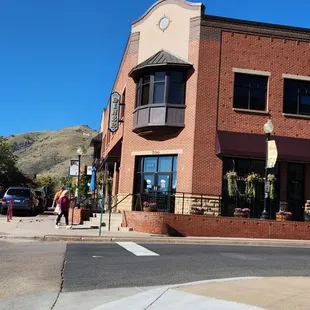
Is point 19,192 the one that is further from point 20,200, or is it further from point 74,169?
point 74,169

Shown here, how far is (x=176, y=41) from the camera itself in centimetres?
2442

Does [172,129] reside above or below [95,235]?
above

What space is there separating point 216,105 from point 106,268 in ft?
48.3

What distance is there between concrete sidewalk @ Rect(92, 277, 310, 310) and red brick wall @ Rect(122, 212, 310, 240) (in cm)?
1035

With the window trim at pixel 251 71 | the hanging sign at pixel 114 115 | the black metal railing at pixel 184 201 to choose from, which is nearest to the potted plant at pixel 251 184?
the black metal railing at pixel 184 201

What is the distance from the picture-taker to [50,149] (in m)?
155

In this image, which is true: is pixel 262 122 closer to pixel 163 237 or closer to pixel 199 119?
pixel 199 119

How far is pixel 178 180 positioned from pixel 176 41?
23.2 feet

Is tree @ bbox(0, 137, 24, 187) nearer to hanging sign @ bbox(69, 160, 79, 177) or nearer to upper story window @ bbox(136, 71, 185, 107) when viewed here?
hanging sign @ bbox(69, 160, 79, 177)

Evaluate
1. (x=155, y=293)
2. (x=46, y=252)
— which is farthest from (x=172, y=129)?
(x=155, y=293)

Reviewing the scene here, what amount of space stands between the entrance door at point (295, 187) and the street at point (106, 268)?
8956 mm

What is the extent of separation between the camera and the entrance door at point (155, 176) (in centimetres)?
2325

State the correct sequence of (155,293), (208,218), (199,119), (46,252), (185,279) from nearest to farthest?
(155,293), (185,279), (46,252), (208,218), (199,119)

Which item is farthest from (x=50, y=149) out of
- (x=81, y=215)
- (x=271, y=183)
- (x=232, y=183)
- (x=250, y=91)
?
(x=271, y=183)
